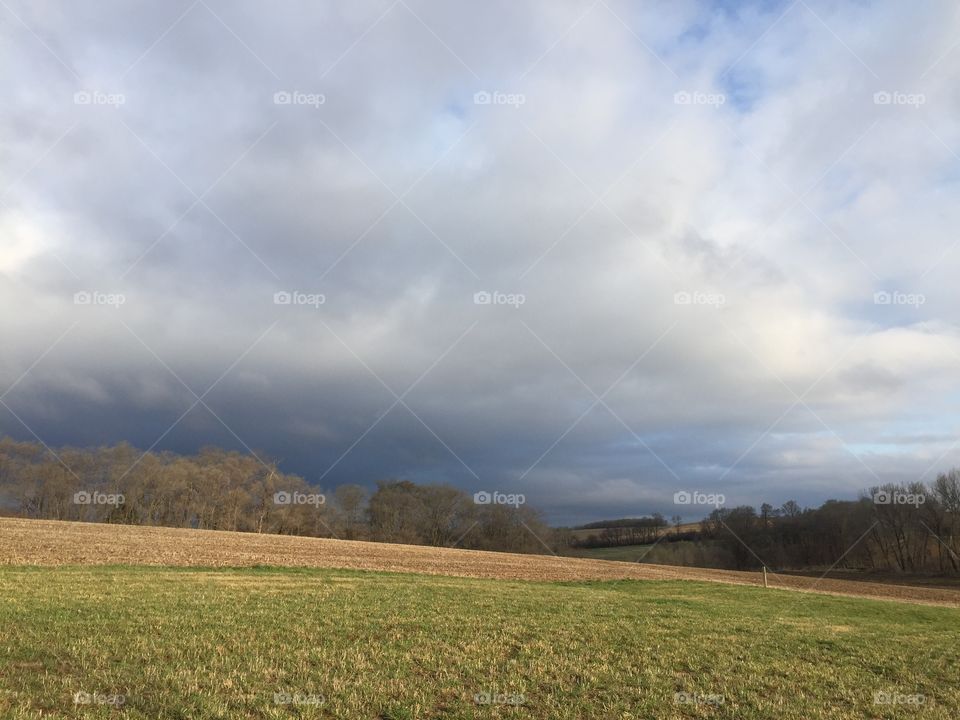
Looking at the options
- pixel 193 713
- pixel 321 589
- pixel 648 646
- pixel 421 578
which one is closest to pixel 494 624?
pixel 648 646

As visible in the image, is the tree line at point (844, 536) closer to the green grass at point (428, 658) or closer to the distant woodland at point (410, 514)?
the distant woodland at point (410, 514)

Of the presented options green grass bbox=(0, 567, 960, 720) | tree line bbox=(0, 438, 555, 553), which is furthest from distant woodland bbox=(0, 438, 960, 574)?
green grass bbox=(0, 567, 960, 720)

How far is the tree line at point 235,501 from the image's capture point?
86562 mm

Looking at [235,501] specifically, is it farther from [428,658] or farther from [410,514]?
[428,658]

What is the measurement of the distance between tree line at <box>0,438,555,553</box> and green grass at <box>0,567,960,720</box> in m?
79.8

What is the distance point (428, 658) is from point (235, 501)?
96.7 m

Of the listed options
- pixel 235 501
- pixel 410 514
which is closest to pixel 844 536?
pixel 410 514

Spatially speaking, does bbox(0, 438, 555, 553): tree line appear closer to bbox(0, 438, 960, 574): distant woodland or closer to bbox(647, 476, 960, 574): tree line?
bbox(0, 438, 960, 574): distant woodland

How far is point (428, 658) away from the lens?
11.1 metres

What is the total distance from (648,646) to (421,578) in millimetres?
21156

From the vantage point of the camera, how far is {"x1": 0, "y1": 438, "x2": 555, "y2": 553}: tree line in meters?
86.6

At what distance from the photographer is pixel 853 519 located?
99500 mm

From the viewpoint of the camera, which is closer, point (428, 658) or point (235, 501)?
point (428, 658)

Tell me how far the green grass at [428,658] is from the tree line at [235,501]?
79782 mm
